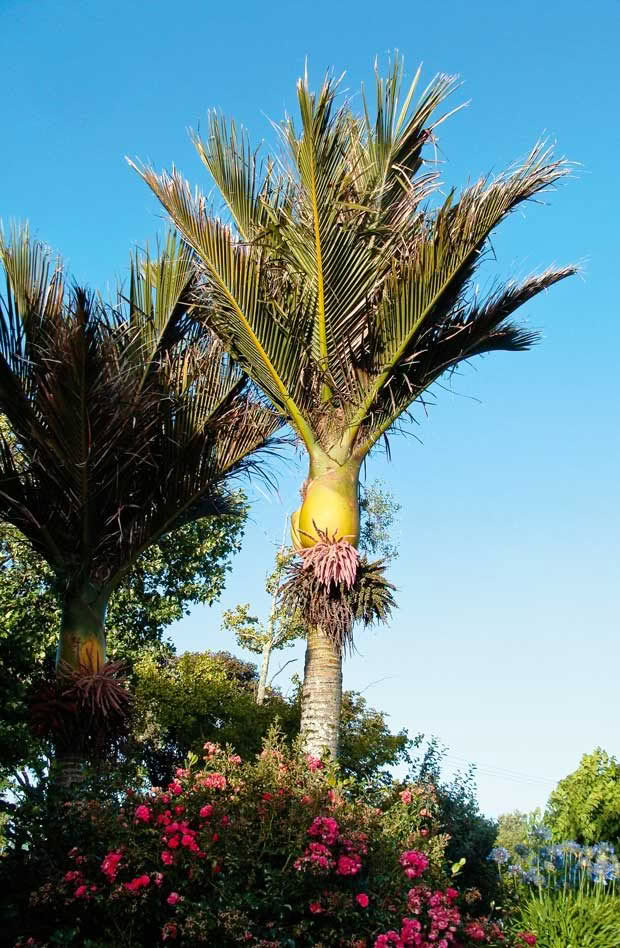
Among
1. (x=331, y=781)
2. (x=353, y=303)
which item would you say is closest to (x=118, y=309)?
(x=353, y=303)

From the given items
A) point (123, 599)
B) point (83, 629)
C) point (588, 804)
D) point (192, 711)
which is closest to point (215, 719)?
point (192, 711)

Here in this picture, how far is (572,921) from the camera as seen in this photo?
7.28 meters

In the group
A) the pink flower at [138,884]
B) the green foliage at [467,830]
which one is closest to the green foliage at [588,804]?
the green foliage at [467,830]

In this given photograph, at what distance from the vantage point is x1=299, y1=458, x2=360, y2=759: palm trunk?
301 inches

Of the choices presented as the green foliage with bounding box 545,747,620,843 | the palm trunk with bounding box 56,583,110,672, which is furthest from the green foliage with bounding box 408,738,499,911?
the palm trunk with bounding box 56,583,110,672

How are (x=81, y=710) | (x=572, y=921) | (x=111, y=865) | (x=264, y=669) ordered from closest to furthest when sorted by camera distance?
(x=111, y=865) < (x=572, y=921) < (x=81, y=710) < (x=264, y=669)

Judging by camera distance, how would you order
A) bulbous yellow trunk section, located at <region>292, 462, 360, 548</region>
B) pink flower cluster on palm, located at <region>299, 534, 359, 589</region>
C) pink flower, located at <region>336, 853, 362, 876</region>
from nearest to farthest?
pink flower, located at <region>336, 853, 362, 876</region> → pink flower cluster on palm, located at <region>299, 534, 359, 589</region> → bulbous yellow trunk section, located at <region>292, 462, 360, 548</region>

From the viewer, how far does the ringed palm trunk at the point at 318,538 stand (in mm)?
7652

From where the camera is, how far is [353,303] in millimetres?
8461

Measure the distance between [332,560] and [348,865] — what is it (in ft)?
9.14

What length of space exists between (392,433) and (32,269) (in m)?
3.77

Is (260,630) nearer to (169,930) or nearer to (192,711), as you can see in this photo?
(192,711)

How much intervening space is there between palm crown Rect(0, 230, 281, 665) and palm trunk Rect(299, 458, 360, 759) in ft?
4.89

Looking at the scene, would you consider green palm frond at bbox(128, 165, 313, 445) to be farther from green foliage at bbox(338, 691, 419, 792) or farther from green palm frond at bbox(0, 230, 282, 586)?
Result: green foliage at bbox(338, 691, 419, 792)
